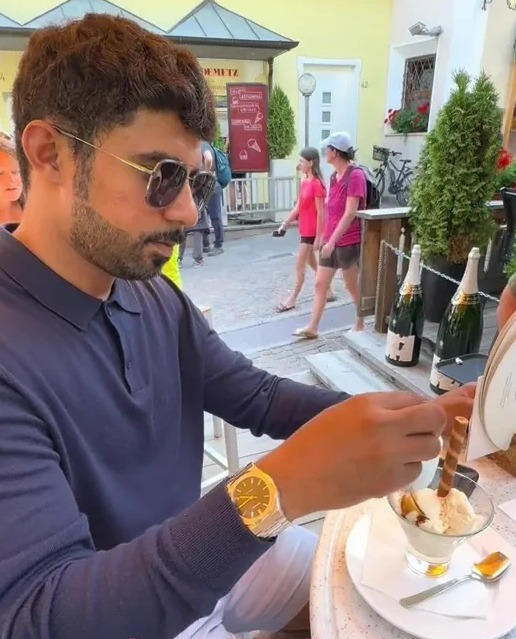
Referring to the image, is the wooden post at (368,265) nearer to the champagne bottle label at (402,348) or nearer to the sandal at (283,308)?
the champagne bottle label at (402,348)

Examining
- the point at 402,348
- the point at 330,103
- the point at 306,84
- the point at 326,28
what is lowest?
the point at 402,348

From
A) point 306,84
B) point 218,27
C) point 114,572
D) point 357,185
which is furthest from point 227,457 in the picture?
point 306,84

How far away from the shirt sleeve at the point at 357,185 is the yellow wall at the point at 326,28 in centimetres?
472

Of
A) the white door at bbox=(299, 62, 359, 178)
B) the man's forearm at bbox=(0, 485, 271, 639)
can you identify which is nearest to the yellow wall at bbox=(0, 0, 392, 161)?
the white door at bbox=(299, 62, 359, 178)

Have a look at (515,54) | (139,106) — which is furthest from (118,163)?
(515,54)

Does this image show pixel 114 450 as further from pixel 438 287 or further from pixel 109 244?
pixel 438 287

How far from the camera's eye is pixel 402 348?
232 cm

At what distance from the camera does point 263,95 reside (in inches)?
258

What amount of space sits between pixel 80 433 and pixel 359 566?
0.46 meters

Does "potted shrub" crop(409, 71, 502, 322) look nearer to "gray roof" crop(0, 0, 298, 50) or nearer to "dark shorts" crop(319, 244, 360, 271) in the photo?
"dark shorts" crop(319, 244, 360, 271)

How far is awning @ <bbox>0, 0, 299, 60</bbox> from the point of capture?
5934 millimetres

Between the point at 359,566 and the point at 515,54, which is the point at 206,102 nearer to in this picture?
the point at 359,566

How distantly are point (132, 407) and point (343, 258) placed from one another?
2799 mm

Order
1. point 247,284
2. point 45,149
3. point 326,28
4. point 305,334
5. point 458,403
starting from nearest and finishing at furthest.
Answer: point 45,149
point 458,403
point 305,334
point 247,284
point 326,28
